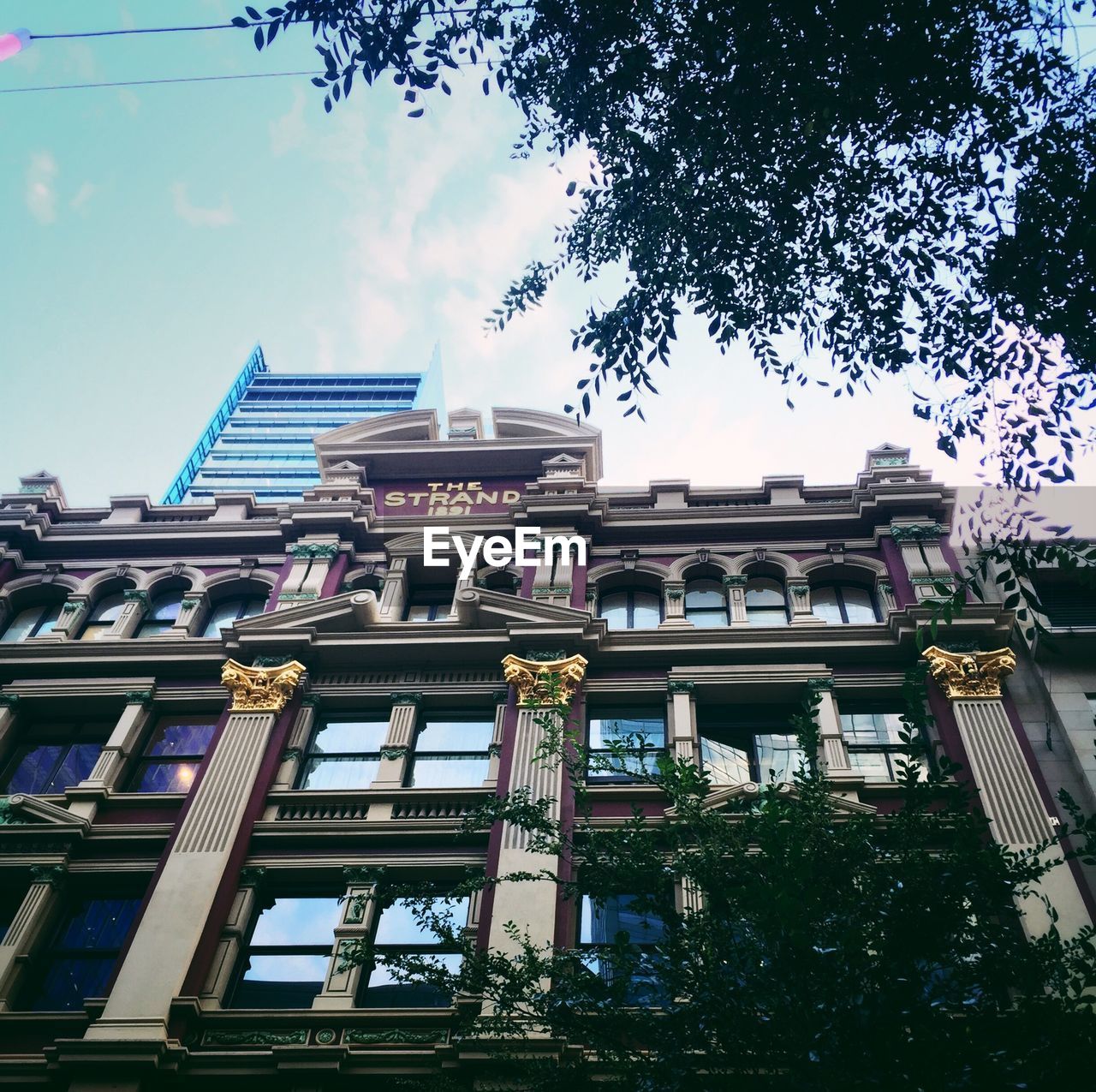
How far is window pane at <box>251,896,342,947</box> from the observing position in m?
17.7

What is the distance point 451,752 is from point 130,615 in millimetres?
8514

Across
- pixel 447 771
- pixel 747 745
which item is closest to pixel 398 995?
pixel 447 771

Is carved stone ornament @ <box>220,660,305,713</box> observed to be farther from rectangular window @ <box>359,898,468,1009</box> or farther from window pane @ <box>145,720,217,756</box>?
rectangular window @ <box>359,898,468,1009</box>

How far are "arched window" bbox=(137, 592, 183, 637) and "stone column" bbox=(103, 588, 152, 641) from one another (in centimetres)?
13

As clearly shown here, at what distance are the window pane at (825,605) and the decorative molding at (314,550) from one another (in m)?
10.4

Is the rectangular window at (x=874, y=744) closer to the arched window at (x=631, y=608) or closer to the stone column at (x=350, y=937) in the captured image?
the arched window at (x=631, y=608)

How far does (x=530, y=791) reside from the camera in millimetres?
18312

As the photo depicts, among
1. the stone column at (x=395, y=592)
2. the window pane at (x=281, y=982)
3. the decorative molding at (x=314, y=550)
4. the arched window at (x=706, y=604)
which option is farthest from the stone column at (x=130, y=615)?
the arched window at (x=706, y=604)

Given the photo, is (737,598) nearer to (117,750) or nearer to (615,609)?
(615,609)

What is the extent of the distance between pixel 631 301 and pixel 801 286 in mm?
2212

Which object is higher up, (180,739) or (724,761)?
(180,739)

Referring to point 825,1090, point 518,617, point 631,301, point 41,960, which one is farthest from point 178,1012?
point 631,301

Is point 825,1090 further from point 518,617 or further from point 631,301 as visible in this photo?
point 518,617

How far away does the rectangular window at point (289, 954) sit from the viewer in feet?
55.3
